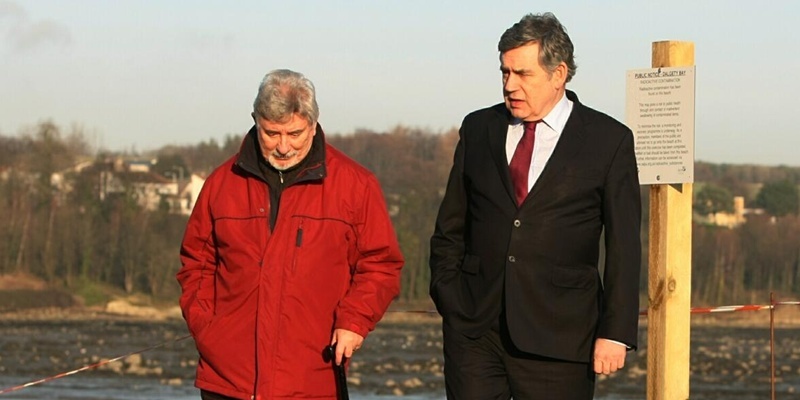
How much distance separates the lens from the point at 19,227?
88688 millimetres

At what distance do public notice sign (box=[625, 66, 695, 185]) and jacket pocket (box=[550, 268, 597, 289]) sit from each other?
191cm

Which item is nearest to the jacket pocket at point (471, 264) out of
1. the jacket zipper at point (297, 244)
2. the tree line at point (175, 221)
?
the jacket zipper at point (297, 244)

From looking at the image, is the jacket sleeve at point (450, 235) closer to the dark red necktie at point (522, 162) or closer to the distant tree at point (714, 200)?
the dark red necktie at point (522, 162)

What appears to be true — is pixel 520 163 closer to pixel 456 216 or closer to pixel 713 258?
pixel 456 216

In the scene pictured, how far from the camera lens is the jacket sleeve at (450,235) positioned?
5113 millimetres

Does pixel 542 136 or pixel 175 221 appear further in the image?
pixel 175 221

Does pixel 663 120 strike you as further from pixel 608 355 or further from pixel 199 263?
pixel 199 263

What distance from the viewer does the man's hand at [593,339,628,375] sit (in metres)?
4.82

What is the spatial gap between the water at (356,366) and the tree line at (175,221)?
18.6 m

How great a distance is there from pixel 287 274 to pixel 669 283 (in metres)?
2.39

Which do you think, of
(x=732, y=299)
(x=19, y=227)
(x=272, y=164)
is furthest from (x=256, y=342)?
(x=19, y=227)

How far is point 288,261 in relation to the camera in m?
5.09

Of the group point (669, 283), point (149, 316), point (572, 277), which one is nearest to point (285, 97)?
point (572, 277)

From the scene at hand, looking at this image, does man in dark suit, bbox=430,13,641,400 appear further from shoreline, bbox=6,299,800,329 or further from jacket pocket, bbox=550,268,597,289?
shoreline, bbox=6,299,800,329
